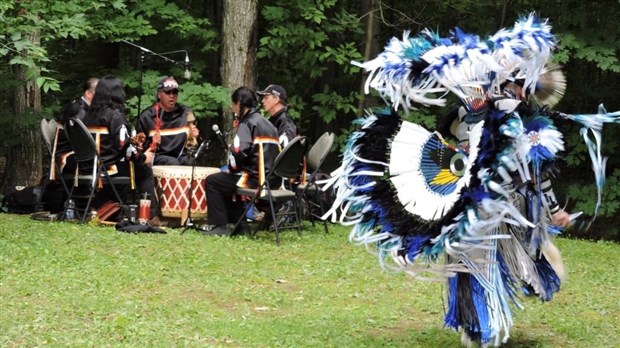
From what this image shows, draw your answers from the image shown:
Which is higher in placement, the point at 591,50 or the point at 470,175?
the point at 591,50

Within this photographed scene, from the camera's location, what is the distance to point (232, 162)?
960cm

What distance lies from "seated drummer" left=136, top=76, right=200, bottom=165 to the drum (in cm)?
42

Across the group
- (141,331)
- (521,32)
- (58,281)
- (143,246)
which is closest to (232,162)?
(143,246)

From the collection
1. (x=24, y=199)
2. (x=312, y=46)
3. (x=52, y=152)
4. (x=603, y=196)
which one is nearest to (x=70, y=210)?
(x=52, y=152)

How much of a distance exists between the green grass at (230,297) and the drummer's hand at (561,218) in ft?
2.66

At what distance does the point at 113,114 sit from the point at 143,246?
1987mm

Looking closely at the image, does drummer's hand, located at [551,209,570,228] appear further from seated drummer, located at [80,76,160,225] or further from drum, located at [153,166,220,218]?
seated drummer, located at [80,76,160,225]

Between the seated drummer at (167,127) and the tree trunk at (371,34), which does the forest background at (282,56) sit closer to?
the tree trunk at (371,34)

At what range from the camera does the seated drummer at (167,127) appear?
35.1 ft

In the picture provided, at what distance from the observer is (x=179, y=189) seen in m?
10.3

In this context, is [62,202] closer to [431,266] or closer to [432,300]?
[432,300]

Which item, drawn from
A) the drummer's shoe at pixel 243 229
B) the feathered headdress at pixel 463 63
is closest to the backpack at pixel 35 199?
the drummer's shoe at pixel 243 229

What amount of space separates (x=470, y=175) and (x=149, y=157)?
6.02 metres

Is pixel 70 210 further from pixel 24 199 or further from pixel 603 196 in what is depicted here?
pixel 603 196
